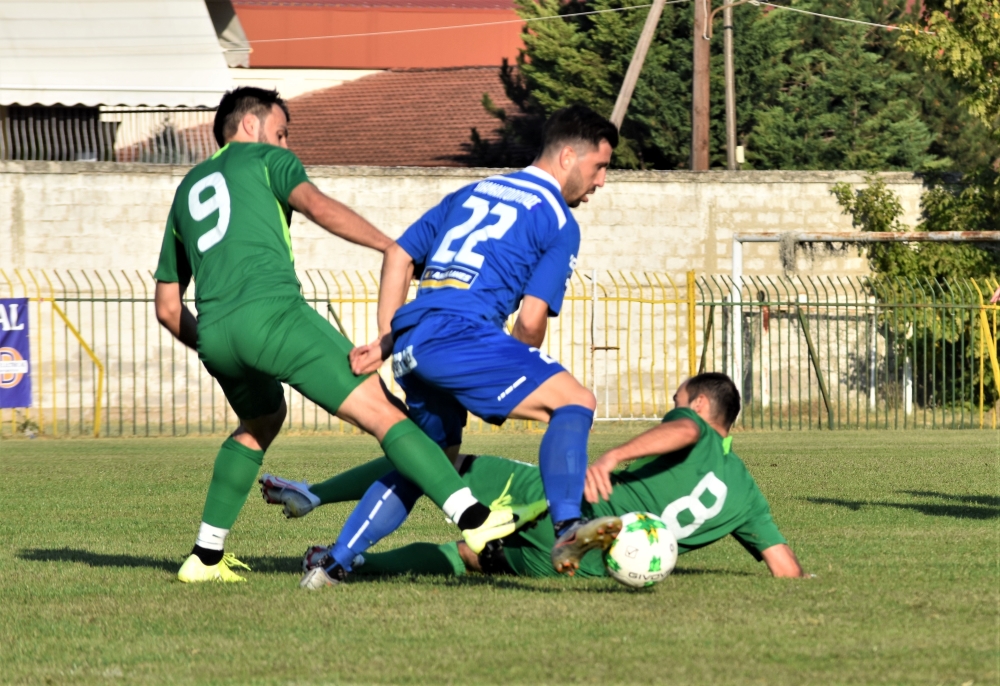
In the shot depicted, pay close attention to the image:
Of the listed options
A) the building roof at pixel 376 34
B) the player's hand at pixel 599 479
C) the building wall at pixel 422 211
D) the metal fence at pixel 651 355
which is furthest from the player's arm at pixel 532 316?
the building roof at pixel 376 34

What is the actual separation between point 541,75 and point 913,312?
11203 mm

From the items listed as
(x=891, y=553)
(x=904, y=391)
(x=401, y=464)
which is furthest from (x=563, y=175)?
(x=904, y=391)

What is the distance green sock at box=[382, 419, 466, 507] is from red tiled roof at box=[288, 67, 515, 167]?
25.3 meters

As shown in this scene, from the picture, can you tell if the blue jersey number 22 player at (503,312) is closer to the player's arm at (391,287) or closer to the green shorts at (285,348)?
the player's arm at (391,287)

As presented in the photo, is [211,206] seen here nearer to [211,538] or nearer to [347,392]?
[347,392]

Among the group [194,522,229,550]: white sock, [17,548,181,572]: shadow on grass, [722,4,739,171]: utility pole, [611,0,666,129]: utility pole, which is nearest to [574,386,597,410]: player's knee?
[194,522,229,550]: white sock

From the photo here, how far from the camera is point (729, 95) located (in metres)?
25.8

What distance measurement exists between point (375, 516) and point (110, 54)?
22133 mm

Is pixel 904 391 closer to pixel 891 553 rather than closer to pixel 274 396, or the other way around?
pixel 891 553

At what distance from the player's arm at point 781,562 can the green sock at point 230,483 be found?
6.74ft

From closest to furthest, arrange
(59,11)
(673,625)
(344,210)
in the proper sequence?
1. (673,625)
2. (344,210)
3. (59,11)

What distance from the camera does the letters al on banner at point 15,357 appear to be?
16953 mm

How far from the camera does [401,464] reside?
4902 millimetres

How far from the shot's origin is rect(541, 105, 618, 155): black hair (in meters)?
5.14
